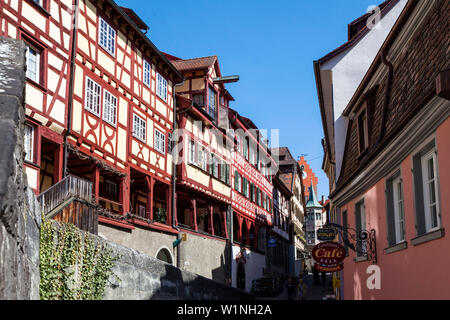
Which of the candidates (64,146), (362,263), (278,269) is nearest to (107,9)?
(64,146)

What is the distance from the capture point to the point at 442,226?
23.4 ft

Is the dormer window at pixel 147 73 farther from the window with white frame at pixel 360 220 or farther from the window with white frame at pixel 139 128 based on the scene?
the window with white frame at pixel 360 220

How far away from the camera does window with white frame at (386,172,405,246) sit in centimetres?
986

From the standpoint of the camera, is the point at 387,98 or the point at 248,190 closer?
the point at 387,98

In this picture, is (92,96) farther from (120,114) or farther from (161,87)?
(161,87)

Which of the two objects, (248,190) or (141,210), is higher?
(248,190)

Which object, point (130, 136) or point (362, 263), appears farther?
point (130, 136)

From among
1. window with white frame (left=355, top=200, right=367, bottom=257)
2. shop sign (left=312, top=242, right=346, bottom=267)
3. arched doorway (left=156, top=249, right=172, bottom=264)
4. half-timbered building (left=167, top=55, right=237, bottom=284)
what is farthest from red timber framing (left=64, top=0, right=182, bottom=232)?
window with white frame (left=355, top=200, right=367, bottom=257)

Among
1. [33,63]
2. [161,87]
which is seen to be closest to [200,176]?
[161,87]

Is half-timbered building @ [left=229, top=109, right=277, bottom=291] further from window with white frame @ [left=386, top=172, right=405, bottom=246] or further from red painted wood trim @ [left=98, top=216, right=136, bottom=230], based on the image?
window with white frame @ [left=386, top=172, right=405, bottom=246]

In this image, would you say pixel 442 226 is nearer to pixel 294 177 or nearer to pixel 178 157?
pixel 178 157

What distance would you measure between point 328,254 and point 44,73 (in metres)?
9.09

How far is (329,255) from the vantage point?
12.7 meters

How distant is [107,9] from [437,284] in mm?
15334
